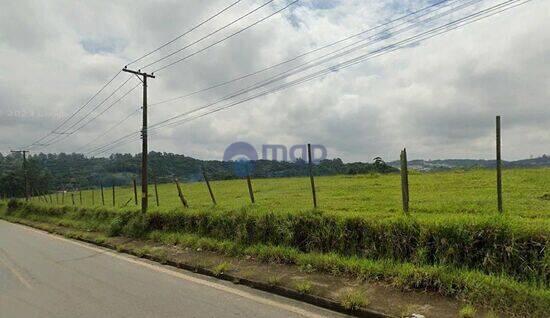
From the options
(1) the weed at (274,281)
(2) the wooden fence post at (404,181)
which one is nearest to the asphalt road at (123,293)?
(1) the weed at (274,281)

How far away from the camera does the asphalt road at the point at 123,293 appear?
6.00m

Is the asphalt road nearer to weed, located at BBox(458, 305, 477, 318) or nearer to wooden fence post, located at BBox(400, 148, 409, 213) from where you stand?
weed, located at BBox(458, 305, 477, 318)

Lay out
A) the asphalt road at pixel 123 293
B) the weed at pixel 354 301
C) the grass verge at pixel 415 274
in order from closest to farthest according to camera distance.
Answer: the grass verge at pixel 415 274, the weed at pixel 354 301, the asphalt road at pixel 123 293

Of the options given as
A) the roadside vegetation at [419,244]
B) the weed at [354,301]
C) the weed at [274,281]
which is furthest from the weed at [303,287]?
the weed at [354,301]

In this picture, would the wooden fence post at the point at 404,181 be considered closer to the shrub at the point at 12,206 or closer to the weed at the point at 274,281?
the weed at the point at 274,281

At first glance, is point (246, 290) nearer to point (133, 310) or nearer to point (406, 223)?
point (133, 310)

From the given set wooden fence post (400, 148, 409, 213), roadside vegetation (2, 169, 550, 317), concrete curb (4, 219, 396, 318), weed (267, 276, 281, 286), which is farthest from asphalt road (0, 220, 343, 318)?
wooden fence post (400, 148, 409, 213)

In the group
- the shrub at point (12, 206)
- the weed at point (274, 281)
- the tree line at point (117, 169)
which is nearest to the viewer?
the weed at point (274, 281)

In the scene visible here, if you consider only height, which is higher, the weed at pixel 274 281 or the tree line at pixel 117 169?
the tree line at pixel 117 169

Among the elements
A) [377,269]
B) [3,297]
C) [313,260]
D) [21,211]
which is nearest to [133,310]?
[3,297]

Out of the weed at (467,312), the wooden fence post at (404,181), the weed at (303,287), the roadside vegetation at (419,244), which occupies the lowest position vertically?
the weed at (303,287)

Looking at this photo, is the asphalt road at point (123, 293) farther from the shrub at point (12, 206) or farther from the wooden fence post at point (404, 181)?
the shrub at point (12, 206)

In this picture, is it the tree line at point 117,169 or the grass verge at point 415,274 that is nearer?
the grass verge at point 415,274

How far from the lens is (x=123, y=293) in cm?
712
